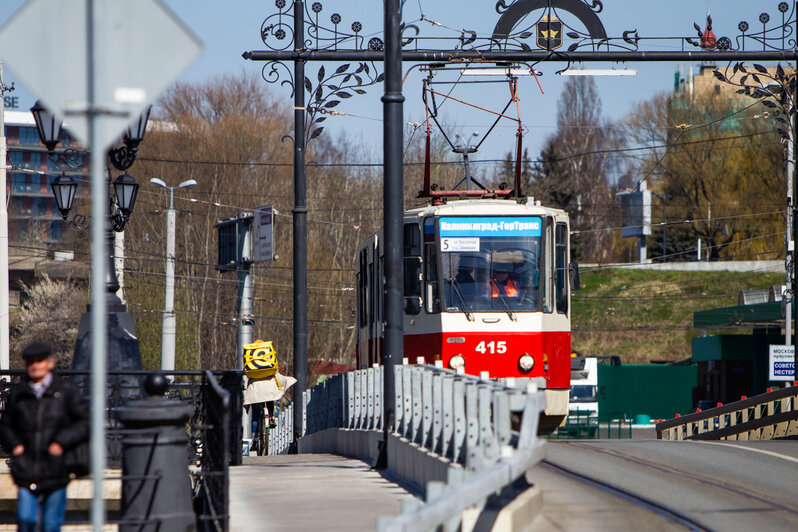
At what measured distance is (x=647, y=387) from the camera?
6688cm

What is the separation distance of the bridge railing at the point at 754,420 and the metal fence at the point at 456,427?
10924 mm

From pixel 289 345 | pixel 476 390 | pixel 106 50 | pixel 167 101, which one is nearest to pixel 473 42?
pixel 476 390

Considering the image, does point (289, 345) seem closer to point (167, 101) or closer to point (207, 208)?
point (207, 208)

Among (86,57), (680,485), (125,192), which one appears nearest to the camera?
(86,57)

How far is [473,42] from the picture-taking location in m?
20.8

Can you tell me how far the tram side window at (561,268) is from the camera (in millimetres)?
19312

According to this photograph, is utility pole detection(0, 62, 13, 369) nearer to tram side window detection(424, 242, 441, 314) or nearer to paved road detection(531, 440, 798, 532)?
tram side window detection(424, 242, 441, 314)

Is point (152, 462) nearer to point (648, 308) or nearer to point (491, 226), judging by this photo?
point (491, 226)

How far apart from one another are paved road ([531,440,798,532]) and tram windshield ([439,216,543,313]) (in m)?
2.90

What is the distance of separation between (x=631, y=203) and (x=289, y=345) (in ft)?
157

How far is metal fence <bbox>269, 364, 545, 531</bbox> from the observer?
260 inches

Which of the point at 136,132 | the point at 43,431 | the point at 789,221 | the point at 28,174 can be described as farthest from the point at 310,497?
the point at 28,174

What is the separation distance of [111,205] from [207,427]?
1033 cm

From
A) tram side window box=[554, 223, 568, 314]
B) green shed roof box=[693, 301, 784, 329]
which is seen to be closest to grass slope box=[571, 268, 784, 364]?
green shed roof box=[693, 301, 784, 329]
